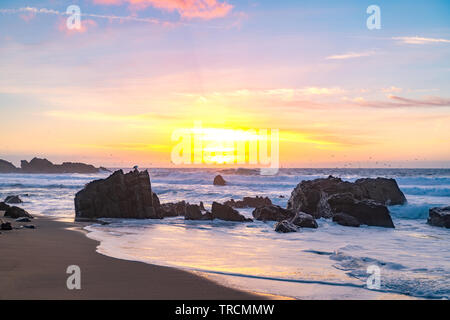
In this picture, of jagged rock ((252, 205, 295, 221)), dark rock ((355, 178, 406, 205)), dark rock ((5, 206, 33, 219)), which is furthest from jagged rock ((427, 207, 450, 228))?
dark rock ((5, 206, 33, 219))

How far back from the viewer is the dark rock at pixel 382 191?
31906mm

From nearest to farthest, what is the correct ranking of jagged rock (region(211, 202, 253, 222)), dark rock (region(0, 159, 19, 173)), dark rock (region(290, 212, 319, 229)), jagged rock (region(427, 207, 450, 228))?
dark rock (region(290, 212, 319, 229)) → jagged rock (region(427, 207, 450, 228)) → jagged rock (region(211, 202, 253, 222)) → dark rock (region(0, 159, 19, 173))

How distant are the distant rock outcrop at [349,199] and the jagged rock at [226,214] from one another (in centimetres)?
437

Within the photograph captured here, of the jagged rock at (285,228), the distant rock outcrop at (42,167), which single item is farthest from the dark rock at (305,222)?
the distant rock outcrop at (42,167)

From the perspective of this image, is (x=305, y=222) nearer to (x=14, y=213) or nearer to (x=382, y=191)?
(x=382, y=191)

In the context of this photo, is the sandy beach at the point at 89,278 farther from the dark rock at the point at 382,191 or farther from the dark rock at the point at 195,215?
the dark rock at the point at 382,191

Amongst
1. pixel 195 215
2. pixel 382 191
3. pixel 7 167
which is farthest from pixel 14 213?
pixel 7 167

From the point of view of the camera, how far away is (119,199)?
997 inches

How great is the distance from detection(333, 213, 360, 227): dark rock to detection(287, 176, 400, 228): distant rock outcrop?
9cm

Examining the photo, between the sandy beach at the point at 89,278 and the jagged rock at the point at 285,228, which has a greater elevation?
the sandy beach at the point at 89,278

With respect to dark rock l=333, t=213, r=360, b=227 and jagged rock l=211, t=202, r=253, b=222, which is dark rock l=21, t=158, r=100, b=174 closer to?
jagged rock l=211, t=202, r=253, b=222

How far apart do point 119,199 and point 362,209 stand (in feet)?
49.1

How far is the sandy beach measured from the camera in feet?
26.0
